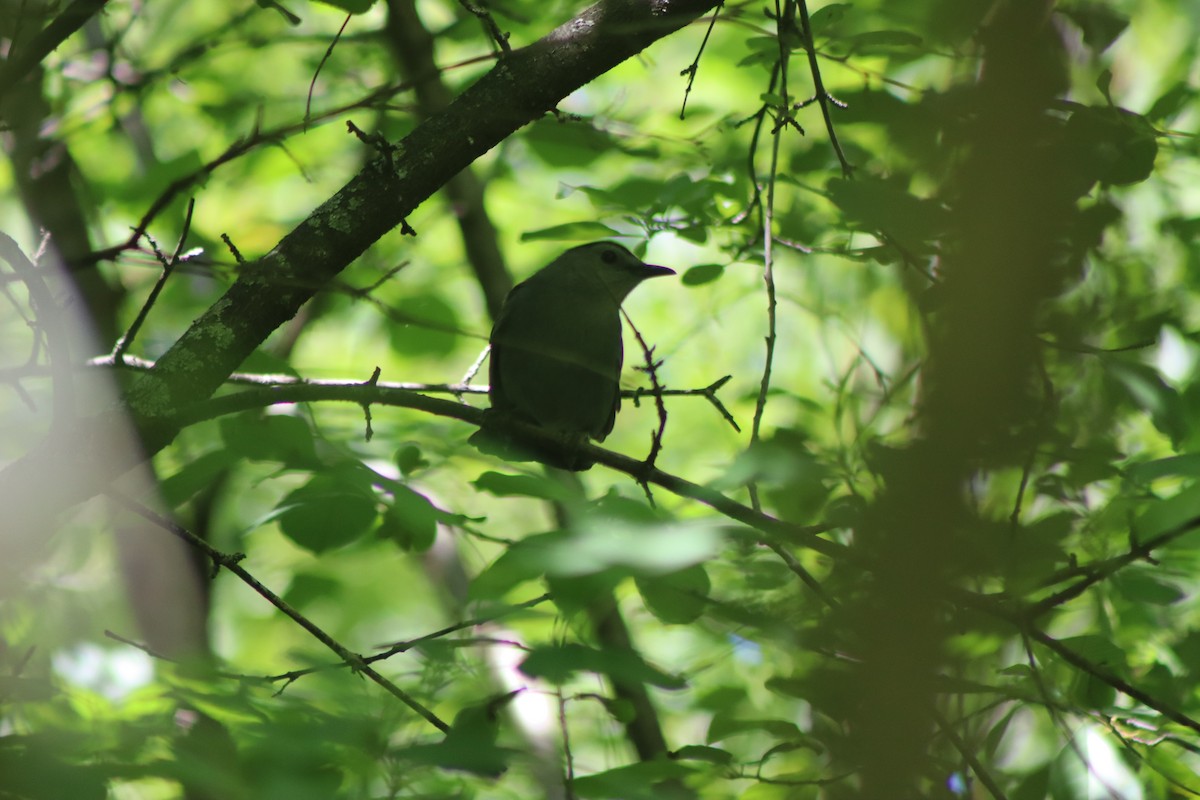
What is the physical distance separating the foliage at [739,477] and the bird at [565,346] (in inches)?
24.2

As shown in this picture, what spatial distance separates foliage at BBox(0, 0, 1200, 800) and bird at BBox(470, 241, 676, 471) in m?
0.61

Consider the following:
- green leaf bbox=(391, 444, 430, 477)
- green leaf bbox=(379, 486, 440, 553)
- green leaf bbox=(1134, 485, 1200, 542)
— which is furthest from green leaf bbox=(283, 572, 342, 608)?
green leaf bbox=(1134, 485, 1200, 542)

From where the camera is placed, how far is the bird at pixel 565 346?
18.3ft

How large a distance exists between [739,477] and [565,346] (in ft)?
12.4

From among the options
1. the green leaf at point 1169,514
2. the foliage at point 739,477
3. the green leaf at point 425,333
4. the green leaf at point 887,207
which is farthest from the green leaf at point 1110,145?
the green leaf at point 425,333

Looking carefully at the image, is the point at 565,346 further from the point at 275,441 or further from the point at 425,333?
the point at 275,441

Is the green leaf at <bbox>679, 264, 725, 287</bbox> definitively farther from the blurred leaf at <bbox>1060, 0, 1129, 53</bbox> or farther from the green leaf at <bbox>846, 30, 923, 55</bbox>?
the blurred leaf at <bbox>1060, 0, 1129, 53</bbox>

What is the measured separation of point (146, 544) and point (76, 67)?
8.98 feet

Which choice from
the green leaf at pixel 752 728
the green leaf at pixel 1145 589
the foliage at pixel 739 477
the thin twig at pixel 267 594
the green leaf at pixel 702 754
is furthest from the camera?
the green leaf at pixel 1145 589

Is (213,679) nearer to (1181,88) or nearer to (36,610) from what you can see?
(36,610)

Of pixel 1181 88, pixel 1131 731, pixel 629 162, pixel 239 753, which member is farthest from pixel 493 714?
pixel 629 162

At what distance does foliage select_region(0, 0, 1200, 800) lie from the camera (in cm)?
138

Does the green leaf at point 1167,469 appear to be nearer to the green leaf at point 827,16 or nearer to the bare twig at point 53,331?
the green leaf at point 827,16

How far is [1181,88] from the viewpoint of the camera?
3.07m
